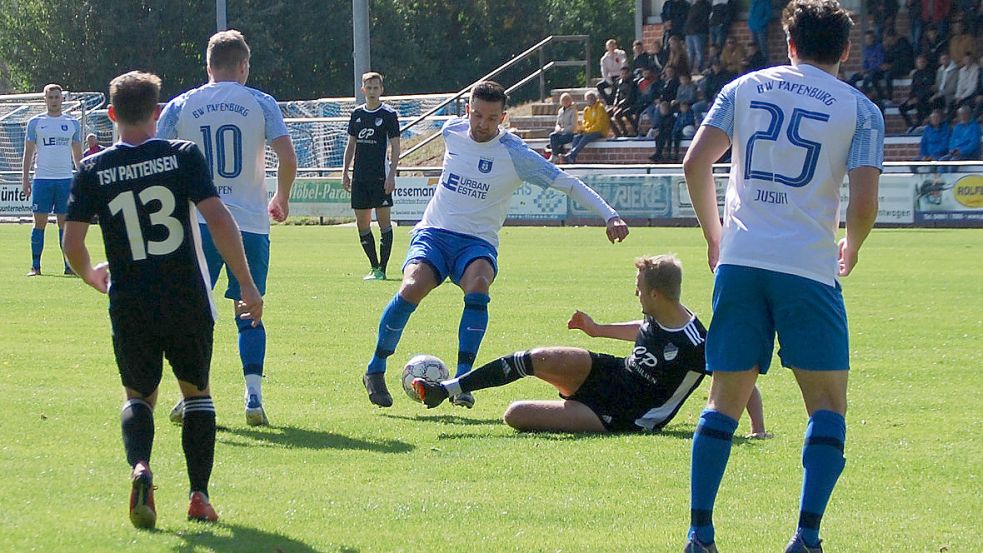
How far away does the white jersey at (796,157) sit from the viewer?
4770 millimetres

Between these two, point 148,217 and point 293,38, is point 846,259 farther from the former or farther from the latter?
point 293,38

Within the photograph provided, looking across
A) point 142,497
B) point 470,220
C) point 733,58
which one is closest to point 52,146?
point 470,220

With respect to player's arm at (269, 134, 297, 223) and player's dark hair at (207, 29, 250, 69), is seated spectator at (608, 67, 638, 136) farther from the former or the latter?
player's dark hair at (207, 29, 250, 69)

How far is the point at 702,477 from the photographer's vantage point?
483cm

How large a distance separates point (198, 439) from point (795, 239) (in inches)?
92.5

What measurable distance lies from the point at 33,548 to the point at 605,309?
8436mm

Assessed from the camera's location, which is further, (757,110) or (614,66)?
(614,66)

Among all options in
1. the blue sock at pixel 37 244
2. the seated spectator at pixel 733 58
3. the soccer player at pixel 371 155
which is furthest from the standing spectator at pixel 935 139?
the blue sock at pixel 37 244

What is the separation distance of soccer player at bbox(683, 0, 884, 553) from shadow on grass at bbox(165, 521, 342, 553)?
4.66 feet

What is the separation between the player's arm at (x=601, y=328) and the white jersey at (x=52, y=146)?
Result: 11020 mm

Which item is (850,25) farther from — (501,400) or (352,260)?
(352,260)

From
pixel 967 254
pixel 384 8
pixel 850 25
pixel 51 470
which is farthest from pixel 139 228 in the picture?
pixel 384 8

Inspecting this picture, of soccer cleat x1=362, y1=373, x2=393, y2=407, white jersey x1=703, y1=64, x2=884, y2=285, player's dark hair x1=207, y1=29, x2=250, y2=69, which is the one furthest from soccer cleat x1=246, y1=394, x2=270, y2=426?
white jersey x1=703, y1=64, x2=884, y2=285

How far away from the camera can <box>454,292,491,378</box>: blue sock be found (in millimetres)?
8406
